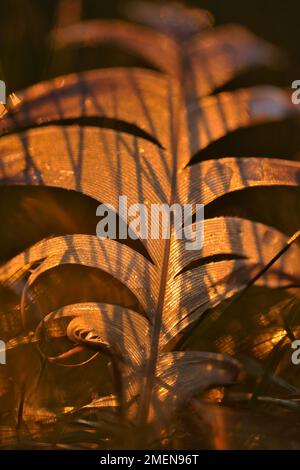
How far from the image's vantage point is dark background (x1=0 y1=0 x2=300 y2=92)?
0.94 meters

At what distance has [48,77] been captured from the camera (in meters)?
0.92

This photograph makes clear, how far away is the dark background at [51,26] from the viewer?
94 cm

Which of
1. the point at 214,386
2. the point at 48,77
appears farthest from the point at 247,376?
the point at 48,77

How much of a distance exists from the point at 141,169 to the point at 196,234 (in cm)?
12

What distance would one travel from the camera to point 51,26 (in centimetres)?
97

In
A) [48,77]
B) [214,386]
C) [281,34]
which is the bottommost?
[214,386]

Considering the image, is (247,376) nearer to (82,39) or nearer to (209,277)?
(209,277)
